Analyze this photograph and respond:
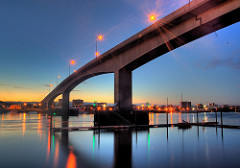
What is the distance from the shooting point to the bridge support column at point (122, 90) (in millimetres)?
35938

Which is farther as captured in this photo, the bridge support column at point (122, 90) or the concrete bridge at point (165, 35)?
the bridge support column at point (122, 90)

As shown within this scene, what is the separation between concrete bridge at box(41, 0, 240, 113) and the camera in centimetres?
2232

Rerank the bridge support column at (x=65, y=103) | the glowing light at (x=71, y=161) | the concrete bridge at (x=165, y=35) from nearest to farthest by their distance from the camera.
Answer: the glowing light at (x=71, y=161)
the concrete bridge at (x=165, y=35)
the bridge support column at (x=65, y=103)

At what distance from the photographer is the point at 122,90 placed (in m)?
36.3

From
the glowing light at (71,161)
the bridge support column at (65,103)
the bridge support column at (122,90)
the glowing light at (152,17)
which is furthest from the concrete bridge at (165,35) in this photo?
the bridge support column at (65,103)

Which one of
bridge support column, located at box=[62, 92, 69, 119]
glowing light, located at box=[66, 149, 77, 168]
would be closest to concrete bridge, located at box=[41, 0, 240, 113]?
glowing light, located at box=[66, 149, 77, 168]

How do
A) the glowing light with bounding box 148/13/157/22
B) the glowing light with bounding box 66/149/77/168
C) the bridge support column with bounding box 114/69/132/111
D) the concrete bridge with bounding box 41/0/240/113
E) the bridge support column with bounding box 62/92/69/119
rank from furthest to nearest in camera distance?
the bridge support column with bounding box 62/92/69/119, the bridge support column with bounding box 114/69/132/111, the glowing light with bounding box 148/13/157/22, the concrete bridge with bounding box 41/0/240/113, the glowing light with bounding box 66/149/77/168

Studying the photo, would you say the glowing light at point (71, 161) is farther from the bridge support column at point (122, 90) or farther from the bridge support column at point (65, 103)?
the bridge support column at point (65, 103)

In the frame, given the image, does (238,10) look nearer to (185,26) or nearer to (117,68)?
(185,26)

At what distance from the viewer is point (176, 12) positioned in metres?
25.7

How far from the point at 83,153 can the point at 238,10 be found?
19229 millimetres

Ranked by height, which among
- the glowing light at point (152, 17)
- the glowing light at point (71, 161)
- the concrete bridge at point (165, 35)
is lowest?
the glowing light at point (71, 161)

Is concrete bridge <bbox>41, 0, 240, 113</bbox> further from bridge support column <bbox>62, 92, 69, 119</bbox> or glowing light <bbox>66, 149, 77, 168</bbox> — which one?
bridge support column <bbox>62, 92, 69, 119</bbox>

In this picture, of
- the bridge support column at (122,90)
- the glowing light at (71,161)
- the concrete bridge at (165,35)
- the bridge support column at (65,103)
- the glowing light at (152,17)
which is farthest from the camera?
the bridge support column at (65,103)
